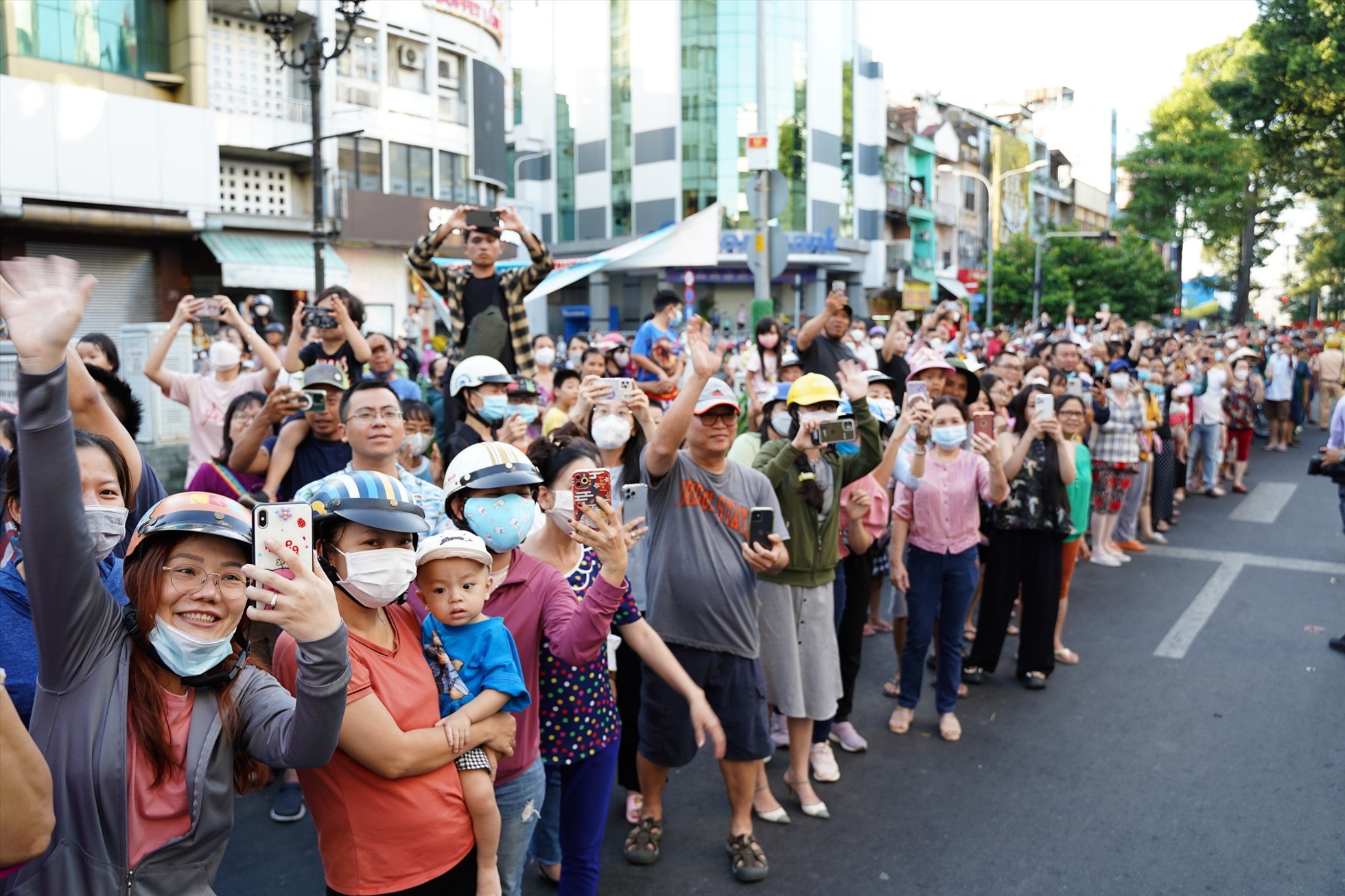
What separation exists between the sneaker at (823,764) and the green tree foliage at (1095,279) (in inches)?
1530

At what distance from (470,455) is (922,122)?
179ft

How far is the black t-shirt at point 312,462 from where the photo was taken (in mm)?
4977

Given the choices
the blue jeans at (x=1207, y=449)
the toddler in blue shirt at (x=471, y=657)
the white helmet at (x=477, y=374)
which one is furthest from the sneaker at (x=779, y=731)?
the blue jeans at (x=1207, y=449)

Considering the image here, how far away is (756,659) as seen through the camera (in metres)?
4.40

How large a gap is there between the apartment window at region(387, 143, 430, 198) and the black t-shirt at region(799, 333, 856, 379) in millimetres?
24308

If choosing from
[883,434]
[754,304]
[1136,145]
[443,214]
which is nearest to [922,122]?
[1136,145]

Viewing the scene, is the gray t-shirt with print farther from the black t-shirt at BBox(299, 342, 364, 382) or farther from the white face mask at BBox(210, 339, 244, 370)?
the white face mask at BBox(210, 339, 244, 370)

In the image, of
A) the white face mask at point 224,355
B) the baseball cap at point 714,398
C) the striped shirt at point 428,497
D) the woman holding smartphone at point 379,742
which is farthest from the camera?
the white face mask at point 224,355

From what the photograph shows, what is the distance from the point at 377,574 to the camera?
2477mm

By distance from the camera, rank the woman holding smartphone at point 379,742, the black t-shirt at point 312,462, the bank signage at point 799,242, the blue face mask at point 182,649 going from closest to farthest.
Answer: the blue face mask at point 182,649, the woman holding smartphone at point 379,742, the black t-shirt at point 312,462, the bank signage at point 799,242

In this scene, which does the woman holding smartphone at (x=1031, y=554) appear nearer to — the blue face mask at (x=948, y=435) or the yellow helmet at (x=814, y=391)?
the blue face mask at (x=948, y=435)

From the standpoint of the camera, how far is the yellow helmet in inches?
183

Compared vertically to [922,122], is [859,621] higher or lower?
lower

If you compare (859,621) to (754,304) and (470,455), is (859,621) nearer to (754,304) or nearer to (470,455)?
(470,455)
